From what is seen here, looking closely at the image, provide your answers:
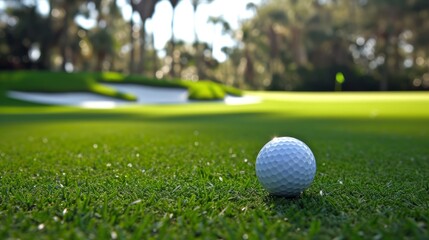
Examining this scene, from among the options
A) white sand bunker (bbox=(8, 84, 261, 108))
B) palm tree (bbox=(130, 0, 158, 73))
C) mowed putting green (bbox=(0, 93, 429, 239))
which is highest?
palm tree (bbox=(130, 0, 158, 73))

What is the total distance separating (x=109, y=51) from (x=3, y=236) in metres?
39.9

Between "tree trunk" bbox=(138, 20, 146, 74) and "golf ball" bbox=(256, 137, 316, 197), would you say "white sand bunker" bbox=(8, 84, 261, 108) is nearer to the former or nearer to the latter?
"tree trunk" bbox=(138, 20, 146, 74)

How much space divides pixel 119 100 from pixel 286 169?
20999 mm

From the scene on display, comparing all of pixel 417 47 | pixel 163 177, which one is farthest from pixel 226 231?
pixel 417 47

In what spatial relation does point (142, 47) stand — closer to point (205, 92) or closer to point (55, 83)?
point (55, 83)

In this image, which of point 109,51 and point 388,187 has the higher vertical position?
point 109,51

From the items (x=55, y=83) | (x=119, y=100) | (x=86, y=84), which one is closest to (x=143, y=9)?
(x=86, y=84)

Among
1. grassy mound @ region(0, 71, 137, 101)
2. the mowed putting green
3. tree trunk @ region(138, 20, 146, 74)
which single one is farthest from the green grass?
the mowed putting green

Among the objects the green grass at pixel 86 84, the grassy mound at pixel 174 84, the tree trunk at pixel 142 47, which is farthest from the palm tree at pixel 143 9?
the green grass at pixel 86 84

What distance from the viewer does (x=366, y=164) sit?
3793 mm

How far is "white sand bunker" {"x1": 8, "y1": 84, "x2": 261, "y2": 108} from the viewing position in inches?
848

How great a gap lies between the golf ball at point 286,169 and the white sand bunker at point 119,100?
1833 cm

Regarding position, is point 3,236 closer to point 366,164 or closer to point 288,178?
point 288,178

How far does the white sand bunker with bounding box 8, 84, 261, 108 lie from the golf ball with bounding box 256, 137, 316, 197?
1833 cm
